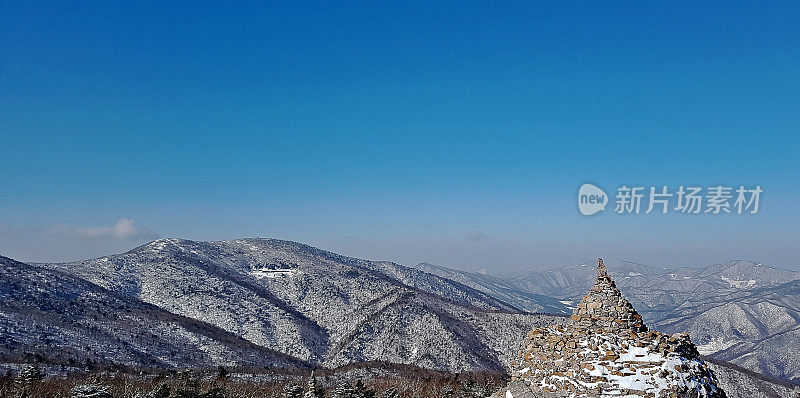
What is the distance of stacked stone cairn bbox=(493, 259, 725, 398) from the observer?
1220 cm

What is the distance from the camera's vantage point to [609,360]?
488 inches

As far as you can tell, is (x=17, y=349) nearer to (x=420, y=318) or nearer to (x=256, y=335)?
(x=256, y=335)

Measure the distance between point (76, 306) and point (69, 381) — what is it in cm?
6661

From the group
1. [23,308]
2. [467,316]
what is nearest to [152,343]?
[23,308]

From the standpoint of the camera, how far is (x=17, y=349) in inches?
4063

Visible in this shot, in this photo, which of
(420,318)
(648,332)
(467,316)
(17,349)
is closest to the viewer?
(648,332)

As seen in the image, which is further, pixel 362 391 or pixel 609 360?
pixel 362 391

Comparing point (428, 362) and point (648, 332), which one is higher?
point (648, 332)

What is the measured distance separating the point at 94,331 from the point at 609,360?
485 feet

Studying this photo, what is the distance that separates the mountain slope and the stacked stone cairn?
114 metres

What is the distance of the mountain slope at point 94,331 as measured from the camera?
112 meters

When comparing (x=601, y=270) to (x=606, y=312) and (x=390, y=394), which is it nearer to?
(x=606, y=312)

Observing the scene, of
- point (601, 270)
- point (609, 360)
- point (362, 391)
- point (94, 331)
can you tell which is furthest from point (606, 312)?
point (94, 331)

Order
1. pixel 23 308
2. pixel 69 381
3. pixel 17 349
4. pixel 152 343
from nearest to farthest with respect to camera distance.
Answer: pixel 69 381
pixel 17 349
pixel 23 308
pixel 152 343
